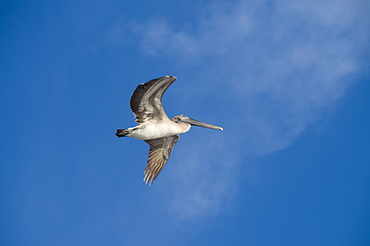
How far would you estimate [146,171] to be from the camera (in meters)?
16.6

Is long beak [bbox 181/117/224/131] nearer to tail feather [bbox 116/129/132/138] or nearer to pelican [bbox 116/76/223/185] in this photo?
pelican [bbox 116/76/223/185]

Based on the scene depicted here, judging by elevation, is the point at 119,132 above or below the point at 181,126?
below

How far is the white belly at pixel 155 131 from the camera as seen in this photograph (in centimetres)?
1578

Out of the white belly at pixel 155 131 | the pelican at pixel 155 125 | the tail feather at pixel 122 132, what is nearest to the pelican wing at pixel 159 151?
the pelican at pixel 155 125

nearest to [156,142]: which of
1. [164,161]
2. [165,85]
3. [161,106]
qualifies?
[164,161]

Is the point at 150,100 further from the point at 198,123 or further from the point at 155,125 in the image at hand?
the point at 198,123

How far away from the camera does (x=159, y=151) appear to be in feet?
56.1

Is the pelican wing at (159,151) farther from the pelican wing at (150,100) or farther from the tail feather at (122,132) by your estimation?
the tail feather at (122,132)

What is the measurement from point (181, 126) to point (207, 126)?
5.49 ft

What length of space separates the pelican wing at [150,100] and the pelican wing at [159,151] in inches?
57.6

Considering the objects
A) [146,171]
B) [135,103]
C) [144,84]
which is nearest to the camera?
[144,84]

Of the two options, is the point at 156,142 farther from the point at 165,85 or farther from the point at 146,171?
the point at 165,85

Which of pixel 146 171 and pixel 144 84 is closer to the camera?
pixel 144 84

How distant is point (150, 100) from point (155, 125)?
1.16m
